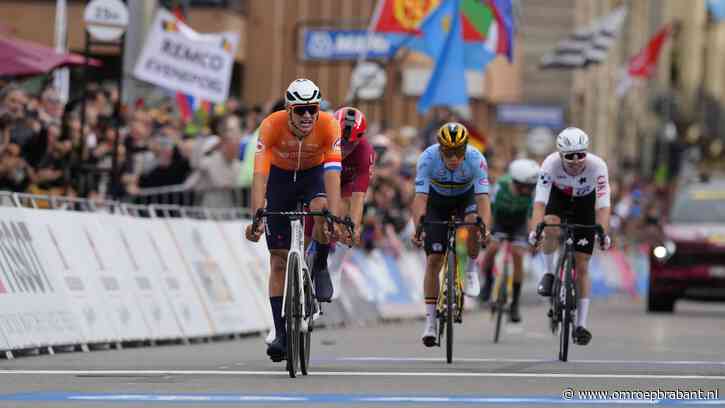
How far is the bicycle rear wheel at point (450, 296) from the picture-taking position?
1597cm

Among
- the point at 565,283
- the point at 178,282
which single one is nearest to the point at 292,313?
the point at 565,283

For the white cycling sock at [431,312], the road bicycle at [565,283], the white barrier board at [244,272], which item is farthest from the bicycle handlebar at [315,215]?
the white barrier board at [244,272]

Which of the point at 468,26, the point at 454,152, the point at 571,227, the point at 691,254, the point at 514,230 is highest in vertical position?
the point at 468,26

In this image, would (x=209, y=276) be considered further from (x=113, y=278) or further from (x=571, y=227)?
(x=571, y=227)

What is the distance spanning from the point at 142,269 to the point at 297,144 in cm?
467

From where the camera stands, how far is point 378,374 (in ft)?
46.6

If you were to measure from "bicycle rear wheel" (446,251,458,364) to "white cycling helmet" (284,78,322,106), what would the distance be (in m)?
2.87

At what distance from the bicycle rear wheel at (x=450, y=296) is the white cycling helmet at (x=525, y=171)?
4744mm

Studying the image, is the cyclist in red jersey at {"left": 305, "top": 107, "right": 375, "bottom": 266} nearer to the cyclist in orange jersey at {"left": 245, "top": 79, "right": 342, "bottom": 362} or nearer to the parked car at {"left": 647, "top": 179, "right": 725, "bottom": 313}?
the cyclist in orange jersey at {"left": 245, "top": 79, "right": 342, "bottom": 362}

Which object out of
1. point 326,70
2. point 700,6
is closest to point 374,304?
point 326,70

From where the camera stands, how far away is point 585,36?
42.6 meters

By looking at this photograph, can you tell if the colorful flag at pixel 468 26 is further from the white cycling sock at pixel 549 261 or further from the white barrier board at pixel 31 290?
the white barrier board at pixel 31 290

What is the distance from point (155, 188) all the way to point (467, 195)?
6485mm

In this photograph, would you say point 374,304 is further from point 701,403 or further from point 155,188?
point 701,403
